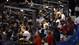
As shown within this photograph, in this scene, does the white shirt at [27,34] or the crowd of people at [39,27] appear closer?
the white shirt at [27,34]

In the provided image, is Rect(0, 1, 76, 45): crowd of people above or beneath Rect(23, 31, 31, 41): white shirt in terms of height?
beneath

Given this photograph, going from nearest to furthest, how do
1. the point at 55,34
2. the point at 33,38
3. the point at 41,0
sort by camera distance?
the point at 33,38, the point at 55,34, the point at 41,0

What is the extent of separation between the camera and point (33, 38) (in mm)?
13914

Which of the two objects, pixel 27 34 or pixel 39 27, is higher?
pixel 27 34

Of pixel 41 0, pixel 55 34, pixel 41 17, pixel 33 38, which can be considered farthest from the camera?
pixel 41 0

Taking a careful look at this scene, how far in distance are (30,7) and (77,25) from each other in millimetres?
3935

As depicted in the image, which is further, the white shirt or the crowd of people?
the crowd of people

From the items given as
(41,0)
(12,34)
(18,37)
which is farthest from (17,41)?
(41,0)

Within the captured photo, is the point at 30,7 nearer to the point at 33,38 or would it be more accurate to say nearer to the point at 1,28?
the point at 1,28

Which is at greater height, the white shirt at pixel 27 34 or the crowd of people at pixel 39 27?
the white shirt at pixel 27 34

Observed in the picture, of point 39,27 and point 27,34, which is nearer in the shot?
point 27,34

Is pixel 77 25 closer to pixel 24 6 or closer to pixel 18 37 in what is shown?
pixel 18 37

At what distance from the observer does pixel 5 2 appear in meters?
18.9

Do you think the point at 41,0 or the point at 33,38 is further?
the point at 41,0
